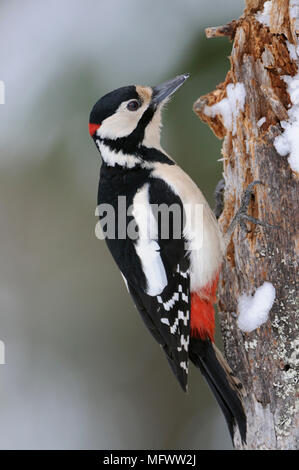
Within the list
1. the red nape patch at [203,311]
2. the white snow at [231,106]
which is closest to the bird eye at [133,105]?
the white snow at [231,106]

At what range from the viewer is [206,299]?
10.1ft

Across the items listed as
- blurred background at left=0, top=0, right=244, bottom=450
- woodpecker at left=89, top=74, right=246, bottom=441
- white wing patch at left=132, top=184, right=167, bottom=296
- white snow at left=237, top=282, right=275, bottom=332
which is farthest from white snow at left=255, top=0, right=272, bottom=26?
blurred background at left=0, top=0, right=244, bottom=450

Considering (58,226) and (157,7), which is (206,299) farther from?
(157,7)

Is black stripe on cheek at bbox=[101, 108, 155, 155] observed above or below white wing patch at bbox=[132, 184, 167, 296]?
above

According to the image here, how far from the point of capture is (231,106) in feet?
10.1

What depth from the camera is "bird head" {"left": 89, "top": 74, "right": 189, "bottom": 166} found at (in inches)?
125

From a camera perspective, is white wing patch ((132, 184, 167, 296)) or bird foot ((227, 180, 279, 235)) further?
white wing patch ((132, 184, 167, 296))

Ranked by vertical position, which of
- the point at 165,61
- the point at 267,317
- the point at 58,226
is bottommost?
the point at 267,317

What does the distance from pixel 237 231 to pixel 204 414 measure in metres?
2.42

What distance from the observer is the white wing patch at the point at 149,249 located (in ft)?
9.71

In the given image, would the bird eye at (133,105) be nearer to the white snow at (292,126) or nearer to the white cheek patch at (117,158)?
the white cheek patch at (117,158)

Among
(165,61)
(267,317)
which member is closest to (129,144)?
(267,317)

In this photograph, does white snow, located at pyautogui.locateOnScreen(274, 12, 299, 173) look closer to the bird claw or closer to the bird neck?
the bird claw

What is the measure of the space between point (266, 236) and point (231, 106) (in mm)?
733
